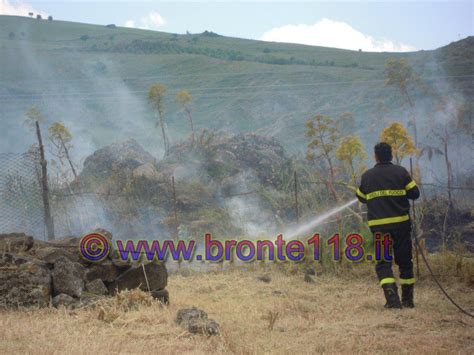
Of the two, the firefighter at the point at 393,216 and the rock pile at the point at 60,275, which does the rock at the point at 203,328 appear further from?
the firefighter at the point at 393,216

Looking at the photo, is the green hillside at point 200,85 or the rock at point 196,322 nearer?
the rock at point 196,322

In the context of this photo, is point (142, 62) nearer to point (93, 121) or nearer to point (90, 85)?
point (90, 85)

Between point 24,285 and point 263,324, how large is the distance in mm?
2818

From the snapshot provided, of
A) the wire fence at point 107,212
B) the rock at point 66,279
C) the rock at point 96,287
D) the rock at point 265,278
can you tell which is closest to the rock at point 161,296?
the rock at point 96,287

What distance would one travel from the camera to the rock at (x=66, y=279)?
7.38 m

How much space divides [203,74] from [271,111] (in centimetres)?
1161

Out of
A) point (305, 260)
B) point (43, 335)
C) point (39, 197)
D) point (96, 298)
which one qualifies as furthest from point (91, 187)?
point (43, 335)

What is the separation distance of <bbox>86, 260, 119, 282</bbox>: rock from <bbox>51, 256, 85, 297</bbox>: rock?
17.8 inches

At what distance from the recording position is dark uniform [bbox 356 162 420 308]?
24.4 ft

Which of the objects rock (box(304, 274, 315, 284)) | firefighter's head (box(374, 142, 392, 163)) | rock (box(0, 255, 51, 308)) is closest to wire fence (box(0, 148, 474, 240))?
rock (box(304, 274, 315, 284))

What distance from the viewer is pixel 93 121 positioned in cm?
3984
